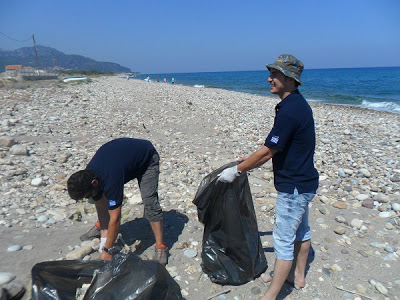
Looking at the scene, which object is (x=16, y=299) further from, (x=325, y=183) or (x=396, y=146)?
(x=396, y=146)

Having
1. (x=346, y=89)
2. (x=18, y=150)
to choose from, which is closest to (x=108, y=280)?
(x=18, y=150)

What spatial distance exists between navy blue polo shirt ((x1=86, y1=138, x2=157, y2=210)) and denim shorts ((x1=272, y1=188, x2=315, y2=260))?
4.45 feet

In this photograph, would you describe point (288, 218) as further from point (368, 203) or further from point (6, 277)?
point (368, 203)

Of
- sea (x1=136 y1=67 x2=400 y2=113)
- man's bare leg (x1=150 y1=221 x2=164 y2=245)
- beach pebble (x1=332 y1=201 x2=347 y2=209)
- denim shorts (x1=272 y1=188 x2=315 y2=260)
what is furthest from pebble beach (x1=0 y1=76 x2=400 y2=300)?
sea (x1=136 y1=67 x2=400 y2=113)

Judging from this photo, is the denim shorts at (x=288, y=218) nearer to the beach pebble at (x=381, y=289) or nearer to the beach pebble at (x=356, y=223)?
the beach pebble at (x=381, y=289)

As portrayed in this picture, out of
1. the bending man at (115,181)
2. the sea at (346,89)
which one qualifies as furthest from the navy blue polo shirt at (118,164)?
the sea at (346,89)

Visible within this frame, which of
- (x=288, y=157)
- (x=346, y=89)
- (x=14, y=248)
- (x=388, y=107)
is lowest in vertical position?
(x=346, y=89)

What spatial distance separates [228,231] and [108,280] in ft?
3.87

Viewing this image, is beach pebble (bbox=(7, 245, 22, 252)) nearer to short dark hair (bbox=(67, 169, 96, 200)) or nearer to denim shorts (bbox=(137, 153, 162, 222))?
short dark hair (bbox=(67, 169, 96, 200))

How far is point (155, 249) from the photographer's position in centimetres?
329

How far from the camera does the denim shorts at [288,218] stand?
2475mm

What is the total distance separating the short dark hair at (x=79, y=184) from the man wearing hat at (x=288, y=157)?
1102 mm

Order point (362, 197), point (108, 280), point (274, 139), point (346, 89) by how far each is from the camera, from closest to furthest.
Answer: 1. point (108, 280)
2. point (274, 139)
3. point (362, 197)
4. point (346, 89)

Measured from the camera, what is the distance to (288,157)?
2422 millimetres
